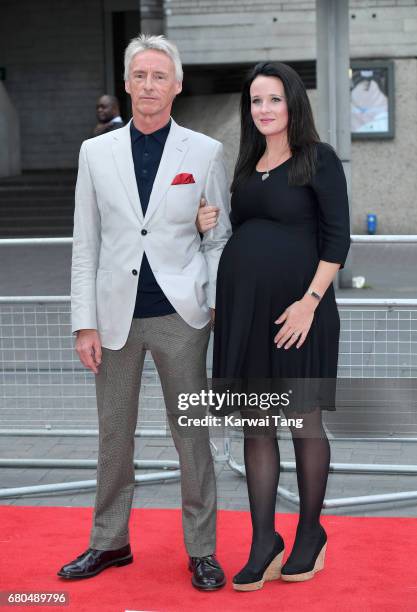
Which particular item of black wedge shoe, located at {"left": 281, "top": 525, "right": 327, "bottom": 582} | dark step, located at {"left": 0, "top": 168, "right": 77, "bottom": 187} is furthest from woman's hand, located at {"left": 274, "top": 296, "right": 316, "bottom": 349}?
dark step, located at {"left": 0, "top": 168, "right": 77, "bottom": 187}

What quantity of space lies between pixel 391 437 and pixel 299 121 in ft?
6.58

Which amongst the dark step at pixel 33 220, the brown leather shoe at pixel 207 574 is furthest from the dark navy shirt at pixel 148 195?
the dark step at pixel 33 220

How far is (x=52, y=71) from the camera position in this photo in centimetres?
2233

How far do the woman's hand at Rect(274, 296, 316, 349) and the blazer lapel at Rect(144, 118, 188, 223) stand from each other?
63cm

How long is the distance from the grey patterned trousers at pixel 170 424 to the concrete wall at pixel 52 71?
18626 millimetres

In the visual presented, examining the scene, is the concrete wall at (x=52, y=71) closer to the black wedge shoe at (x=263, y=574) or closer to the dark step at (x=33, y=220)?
the dark step at (x=33, y=220)

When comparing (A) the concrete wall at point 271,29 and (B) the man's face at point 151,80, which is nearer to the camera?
(B) the man's face at point 151,80

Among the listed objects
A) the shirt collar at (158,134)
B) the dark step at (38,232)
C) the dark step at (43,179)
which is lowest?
the dark step at (38,232)

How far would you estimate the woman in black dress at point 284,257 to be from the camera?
13.1 ft

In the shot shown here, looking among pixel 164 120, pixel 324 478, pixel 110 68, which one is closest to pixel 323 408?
pixel 324 478

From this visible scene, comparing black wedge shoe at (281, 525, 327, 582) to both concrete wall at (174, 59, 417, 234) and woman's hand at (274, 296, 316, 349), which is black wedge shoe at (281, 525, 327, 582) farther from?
concrete wall at (174, 59, 417, 234)

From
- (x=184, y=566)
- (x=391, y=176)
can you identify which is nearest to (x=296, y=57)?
(x=391, y=176)

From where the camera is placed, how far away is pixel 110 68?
22.3m
